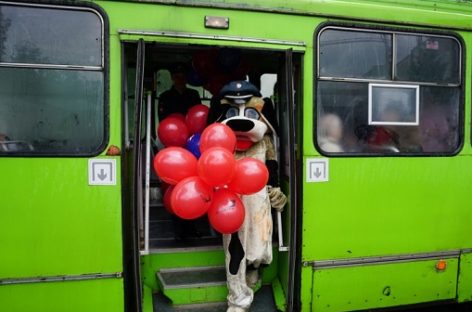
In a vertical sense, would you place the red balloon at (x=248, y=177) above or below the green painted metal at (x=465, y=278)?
above

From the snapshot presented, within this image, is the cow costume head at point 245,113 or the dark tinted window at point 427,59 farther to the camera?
the dark tinted window at point 427,59

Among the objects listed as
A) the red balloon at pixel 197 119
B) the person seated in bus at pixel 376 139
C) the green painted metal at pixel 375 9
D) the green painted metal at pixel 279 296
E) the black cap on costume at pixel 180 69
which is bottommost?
the green painted metal at pixel 279 296

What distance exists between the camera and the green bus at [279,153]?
2.54 metres

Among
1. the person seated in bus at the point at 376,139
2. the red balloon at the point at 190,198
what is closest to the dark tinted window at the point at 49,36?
the red balloon at the point at 190,198

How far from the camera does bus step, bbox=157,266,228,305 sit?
9.82ft

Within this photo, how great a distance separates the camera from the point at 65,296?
2607 millimetres

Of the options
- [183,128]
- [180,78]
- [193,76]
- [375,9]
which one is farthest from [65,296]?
[375,9]

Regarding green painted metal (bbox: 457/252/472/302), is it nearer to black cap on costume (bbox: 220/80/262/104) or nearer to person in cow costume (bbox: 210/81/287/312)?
person in cow costume (bbox: 210/81/287/312)

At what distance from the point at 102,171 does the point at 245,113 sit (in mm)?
1148

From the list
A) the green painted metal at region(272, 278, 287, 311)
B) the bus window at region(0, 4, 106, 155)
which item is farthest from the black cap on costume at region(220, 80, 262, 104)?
the green painted metal at region(272, 278, 287, 311)

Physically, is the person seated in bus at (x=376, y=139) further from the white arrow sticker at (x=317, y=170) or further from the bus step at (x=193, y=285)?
the bus step at (x=193, y=285)

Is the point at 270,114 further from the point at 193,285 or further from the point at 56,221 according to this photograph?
the point at 56,221

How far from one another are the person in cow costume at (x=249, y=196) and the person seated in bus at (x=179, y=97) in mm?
916

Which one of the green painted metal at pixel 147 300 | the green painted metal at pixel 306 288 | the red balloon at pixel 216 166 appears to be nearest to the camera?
the red balloon at pixel 216 166
